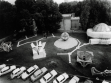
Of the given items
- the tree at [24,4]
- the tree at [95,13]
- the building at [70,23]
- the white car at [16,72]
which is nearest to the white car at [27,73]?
the white car at [16,72]

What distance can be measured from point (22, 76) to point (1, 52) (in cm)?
1608

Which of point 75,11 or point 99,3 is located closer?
point 99,3

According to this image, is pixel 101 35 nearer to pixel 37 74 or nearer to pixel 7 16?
pixel 37 74

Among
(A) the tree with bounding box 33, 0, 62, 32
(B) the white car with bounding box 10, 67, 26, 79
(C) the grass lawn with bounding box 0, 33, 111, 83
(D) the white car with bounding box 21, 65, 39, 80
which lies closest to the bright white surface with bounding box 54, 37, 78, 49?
(C) the grass lawn with bounding box 0, 33, 111, 83

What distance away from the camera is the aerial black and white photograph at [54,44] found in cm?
2216

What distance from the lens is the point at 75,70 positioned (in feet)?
76.1

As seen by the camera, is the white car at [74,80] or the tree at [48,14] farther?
the tree at [48,14]

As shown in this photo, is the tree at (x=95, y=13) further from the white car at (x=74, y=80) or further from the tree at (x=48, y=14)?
the white car at (x=74, y=80)

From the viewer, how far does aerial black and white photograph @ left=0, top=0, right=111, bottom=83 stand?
22.2m

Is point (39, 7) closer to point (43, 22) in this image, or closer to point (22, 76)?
point (43, 22)

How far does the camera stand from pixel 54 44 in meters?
34.7

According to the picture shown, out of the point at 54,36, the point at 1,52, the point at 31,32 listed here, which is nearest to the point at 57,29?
the point at 54,36

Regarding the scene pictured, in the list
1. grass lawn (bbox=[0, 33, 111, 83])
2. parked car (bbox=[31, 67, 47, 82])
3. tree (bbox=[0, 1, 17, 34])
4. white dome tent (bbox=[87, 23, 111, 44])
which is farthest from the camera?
tree (bbox=[0, 1, 17, 34])

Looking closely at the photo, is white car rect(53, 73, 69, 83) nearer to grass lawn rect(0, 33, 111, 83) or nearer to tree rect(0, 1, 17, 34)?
grass lawn rect(0, 33, 111, 83)
